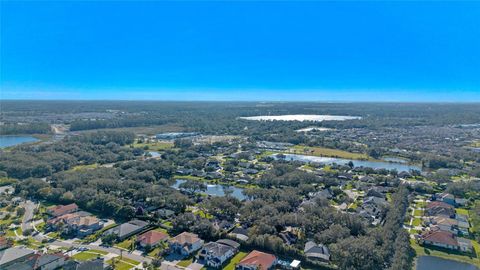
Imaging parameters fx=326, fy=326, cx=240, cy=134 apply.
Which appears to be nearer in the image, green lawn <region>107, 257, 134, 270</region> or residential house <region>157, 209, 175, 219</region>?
green lawn <region>107, 257, 134, 270</region>

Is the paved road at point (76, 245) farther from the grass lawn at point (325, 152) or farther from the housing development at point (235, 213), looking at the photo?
the grass lawn at point (325, 152)

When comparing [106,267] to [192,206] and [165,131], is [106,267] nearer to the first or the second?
[192,206]

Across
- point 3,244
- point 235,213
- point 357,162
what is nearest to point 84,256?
point 3,244

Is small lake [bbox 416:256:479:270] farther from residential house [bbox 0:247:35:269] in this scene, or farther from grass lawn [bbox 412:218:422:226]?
residential house [bbox 0:247:35:269]

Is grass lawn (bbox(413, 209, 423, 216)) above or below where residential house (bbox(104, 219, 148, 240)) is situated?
below

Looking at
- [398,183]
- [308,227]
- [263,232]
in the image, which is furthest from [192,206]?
[398,183]

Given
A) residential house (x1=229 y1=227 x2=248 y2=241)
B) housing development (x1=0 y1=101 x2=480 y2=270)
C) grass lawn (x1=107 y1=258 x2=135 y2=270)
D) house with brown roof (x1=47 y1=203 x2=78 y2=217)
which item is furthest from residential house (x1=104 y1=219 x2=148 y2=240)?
residential house (x1=229 y1=227 x2=248 y2=241)

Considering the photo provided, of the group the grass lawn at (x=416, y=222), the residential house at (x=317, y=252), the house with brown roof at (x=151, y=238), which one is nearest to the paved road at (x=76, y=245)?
the house with brown roof at (x=151, y=238)

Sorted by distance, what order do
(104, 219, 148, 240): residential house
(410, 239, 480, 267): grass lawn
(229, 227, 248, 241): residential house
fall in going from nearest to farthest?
(410, 239, 480, 267): grass lawn
(229, 227, 248, 241): residential house
(104, 219, 148, 240): residential house
